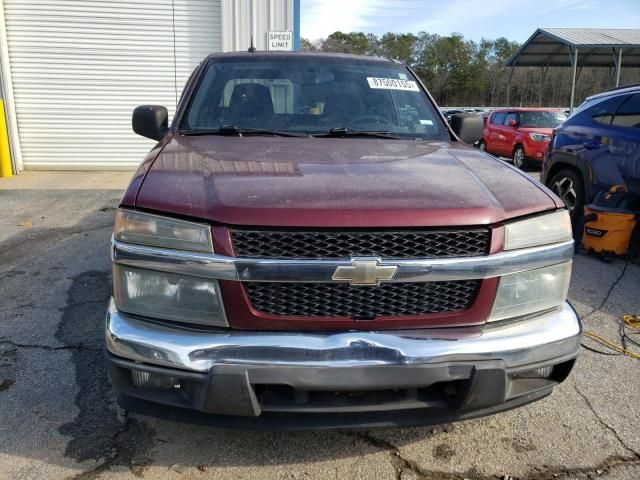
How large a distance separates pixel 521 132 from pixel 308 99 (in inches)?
472

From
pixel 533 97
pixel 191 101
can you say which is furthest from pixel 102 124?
pixel 533 97

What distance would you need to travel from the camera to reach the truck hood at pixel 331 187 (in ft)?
6.34

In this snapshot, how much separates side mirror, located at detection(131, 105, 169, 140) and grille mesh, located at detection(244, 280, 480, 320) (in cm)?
187

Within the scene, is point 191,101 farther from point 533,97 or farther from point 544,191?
point 533,97

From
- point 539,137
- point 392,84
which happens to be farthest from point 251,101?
point 539,137

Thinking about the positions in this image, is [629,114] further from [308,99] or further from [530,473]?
[530,473]

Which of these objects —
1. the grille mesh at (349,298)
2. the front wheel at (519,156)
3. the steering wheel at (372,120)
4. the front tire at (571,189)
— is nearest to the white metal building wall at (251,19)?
the front tire at (571,189)

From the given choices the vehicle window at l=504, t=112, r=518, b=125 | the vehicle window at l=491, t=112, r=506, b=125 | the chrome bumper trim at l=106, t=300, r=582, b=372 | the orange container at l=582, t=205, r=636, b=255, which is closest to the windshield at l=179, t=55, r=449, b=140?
the chrome bumper trim at l=106, t=300, r=582, b=372

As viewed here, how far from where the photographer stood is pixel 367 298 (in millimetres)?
2002

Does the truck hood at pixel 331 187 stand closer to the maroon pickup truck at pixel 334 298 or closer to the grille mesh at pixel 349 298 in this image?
the maroon pickup truck at pixel 334 298

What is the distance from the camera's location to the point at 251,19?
10.4 metres

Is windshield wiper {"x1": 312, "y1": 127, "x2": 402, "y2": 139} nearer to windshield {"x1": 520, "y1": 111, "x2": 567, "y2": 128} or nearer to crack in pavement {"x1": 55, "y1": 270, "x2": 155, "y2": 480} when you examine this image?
crack in pavement {"x1": 55, "y1": 270, "x2": 155, "y2": 480}

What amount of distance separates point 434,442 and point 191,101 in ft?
7.83

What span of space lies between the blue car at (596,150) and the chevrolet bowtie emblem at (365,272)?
14.3ft
